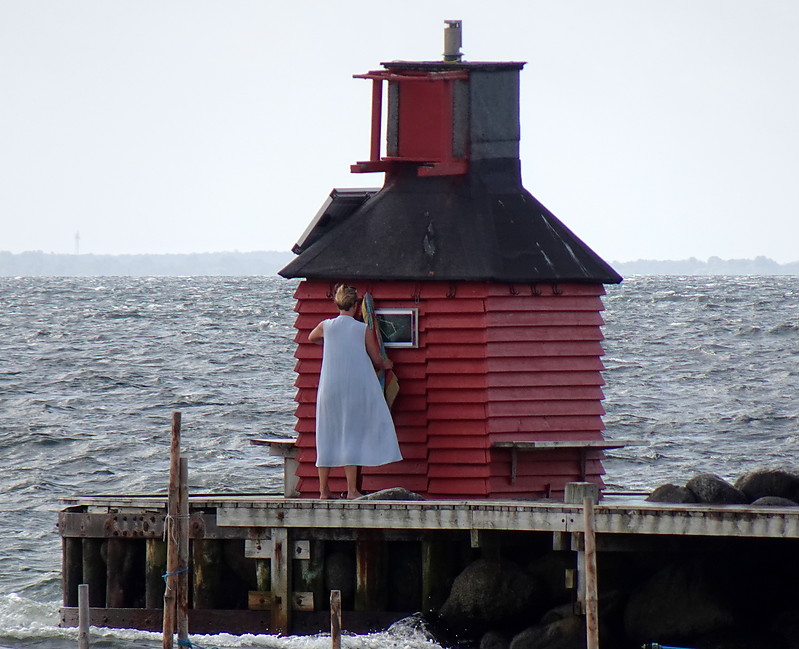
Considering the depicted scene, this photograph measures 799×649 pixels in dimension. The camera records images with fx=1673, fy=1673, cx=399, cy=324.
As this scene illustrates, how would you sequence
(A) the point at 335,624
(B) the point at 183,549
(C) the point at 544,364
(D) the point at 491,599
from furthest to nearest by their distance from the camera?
(C) the point at 544,364
(D) the point at 491,599
(B) the point at 183,549
(A) the point at 335,624

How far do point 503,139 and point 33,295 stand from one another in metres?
89.9

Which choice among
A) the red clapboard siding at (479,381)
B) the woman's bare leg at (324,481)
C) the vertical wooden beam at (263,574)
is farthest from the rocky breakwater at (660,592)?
the woman's bare leg at (324,481)

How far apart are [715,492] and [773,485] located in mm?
688

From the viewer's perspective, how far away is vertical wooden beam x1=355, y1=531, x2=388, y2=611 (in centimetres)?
1623

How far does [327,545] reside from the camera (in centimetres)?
1641

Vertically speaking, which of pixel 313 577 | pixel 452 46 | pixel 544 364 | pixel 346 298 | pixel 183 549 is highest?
pixel 452 46

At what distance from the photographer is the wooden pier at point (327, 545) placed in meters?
15.4

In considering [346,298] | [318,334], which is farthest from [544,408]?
[318,334]

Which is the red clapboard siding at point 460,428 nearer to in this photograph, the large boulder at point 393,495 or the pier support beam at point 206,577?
the large boulder at point 393,495

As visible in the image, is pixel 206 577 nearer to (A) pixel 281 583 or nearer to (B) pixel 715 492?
(A) pixel 281 583

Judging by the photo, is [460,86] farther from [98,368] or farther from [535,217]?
[98,368]

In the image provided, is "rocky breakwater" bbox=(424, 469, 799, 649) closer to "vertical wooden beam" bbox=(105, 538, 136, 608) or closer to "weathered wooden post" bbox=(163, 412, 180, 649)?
"weathered wooden post" bbox=(163, 412, 180, 649)

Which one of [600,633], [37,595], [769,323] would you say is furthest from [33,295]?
[600,633]

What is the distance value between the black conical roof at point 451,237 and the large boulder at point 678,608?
11.3ft
